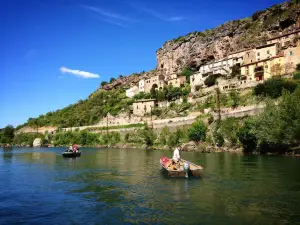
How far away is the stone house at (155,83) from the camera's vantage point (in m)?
99.3

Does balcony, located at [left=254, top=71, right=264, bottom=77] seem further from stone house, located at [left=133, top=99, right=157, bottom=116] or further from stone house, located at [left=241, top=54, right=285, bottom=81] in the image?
stone house, located at [left=133, top=99, right=157, bottom=116]

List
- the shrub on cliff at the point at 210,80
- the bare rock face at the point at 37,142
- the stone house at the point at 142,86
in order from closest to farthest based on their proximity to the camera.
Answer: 1. the shrub on cliff at the point at 210,80
2. the bare rock face at the point at 37,142
3. the stone house at the point at 142,86

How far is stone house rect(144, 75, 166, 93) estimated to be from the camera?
99338 mm

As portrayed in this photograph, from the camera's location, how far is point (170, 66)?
113062 millimetres

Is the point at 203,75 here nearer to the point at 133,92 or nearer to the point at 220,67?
the point at 220,67

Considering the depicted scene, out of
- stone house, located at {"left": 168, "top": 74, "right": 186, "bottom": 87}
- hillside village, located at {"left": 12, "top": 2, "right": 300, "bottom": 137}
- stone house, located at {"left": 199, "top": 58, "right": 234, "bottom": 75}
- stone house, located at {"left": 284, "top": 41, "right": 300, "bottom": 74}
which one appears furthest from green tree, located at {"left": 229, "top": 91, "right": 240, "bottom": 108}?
stone house, located at {"left": 168, "top": 74, "right": 186, "bottom": 87}

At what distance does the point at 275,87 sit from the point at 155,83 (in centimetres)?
5443

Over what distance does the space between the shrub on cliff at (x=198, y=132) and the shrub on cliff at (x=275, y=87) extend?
1228cm

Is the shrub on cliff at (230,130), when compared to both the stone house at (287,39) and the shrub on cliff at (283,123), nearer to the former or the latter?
the shrub on cliff at (283,123)

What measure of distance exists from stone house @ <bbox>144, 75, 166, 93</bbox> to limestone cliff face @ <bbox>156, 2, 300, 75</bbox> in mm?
9020

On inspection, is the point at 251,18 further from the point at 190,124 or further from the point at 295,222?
the point at 295,222

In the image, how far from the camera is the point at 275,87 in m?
52.2

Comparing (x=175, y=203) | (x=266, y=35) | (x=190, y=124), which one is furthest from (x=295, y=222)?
(x=266, y=35)

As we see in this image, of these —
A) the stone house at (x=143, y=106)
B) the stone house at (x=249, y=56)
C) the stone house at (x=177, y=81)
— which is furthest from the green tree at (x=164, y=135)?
the stone house at (x=177, y=81)
